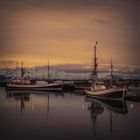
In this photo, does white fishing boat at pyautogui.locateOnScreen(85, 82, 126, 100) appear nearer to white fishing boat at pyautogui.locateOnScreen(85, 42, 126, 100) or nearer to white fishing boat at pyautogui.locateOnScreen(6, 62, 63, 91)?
white fishing boat at pyautogui.locateOnScreen(85, 42, 126, 100)

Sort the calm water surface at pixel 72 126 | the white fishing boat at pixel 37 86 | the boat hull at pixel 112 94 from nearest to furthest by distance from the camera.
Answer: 1. the calm water surface at pixel 72 126
2. the boat hull at pixel 112 94
3. the white fishing boat at pixel 37 86

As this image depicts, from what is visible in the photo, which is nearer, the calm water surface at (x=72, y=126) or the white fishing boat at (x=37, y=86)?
the calm water surface at (x=72, y=126)

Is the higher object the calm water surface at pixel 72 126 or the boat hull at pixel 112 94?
the boat hull at pixel 112 94

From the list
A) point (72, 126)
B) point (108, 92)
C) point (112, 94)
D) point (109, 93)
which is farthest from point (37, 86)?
point (72, 126)

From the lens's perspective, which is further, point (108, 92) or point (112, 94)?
point (108, 92)

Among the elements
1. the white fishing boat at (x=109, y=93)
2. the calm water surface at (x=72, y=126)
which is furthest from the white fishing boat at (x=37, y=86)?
the calm water surface at (x=72, y=126)

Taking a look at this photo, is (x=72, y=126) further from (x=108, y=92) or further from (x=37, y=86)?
(x=37, y=86)

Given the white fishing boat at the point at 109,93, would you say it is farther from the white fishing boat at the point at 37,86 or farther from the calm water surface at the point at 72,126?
the white fishing boat at the point at 37,86

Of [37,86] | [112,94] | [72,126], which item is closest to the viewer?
[72,126]

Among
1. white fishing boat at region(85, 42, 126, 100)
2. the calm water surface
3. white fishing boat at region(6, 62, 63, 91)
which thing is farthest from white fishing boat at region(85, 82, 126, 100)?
white fishing boat at region(6, 62, 63, 91)

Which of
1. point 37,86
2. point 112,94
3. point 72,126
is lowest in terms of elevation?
point 72,126

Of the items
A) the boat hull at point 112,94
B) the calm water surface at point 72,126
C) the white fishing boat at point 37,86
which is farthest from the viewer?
the white fishing boat at point 37,86

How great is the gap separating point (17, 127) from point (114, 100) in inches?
471

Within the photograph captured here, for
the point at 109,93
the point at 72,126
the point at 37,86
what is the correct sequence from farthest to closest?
the point at 37,86 < the point at 109,93 < the point at 72,126
